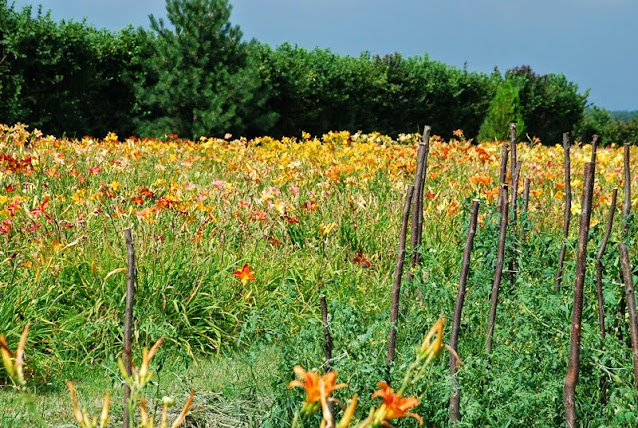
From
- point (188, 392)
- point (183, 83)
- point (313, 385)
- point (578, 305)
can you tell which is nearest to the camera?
point (313, 385)

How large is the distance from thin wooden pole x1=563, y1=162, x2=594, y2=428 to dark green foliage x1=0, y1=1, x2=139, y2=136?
41.0ft

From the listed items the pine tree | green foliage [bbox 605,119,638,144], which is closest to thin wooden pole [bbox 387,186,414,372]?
the pine tree

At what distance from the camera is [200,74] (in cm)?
1451

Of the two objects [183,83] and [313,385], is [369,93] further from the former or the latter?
[313,385]

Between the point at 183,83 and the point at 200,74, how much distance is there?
39 centimetres

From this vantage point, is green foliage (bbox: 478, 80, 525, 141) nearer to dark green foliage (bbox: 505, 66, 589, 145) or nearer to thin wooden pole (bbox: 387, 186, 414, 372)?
dark green foliage (bbox: 505, 66, 589, 145)

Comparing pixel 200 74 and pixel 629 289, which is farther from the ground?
pixel 200 74

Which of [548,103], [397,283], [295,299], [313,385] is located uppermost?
[548,103]

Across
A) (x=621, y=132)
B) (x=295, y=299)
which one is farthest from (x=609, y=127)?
(x=295, y=299)

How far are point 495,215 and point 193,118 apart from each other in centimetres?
1227

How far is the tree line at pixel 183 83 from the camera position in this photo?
14.0 m

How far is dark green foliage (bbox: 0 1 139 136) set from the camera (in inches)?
535

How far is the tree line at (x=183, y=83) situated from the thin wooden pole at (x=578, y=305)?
12.1 metres

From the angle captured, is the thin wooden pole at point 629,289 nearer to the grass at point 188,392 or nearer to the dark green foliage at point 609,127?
the grass at point 188,392
